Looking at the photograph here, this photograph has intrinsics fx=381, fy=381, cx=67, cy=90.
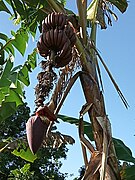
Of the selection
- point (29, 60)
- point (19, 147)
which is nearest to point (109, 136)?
point (19, 147)

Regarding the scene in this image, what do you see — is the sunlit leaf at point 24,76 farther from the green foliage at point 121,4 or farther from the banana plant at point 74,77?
→ the green foliage at point 121,4

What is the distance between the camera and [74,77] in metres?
1.21

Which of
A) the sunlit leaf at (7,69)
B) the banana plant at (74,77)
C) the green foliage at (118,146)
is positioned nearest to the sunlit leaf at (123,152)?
the green foliage at (118,146)

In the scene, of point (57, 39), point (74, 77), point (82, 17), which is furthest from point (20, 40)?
point (57, 39)

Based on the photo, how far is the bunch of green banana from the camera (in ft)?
3.12

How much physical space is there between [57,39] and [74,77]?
0.95 ft

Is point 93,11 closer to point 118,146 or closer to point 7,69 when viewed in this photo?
point 7,69

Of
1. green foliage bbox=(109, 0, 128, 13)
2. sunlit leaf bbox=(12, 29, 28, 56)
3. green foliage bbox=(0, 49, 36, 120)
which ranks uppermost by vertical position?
green foliage bbox=(109, 0, 128, 13)

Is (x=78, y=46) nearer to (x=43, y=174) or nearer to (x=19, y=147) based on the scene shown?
(x=19, y=147)

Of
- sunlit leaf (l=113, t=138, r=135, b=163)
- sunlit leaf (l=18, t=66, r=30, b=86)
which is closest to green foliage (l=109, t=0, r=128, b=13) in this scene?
sunlit leaf (l=18, t=66, r=30, b=86)

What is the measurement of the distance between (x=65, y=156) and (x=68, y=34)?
7581 mm

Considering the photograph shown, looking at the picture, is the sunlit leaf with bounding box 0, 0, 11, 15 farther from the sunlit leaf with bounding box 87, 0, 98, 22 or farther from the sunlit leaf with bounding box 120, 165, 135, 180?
the sunlit leaf with bounding box 120, 165, 135, 180

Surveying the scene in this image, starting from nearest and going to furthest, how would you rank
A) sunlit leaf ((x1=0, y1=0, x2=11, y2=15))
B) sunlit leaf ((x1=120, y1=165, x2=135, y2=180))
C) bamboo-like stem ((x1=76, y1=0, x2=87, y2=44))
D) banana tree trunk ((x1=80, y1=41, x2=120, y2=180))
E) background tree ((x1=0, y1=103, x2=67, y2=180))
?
banana tree trunk ((x1=80, y1=41, x2=120, y2=180))
sunlit leaf ((x1=120, y1=165, x2=135, y2=180))
bamboo-like stem ((x1=76, y1=0, x2=87, y2=44))
sunlit leaf ((x1=0, y1=0, x2=11, y2=15))
background tree ((x1=0, y1=103, x2=67, y2=180))

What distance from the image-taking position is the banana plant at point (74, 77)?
3.06ft
